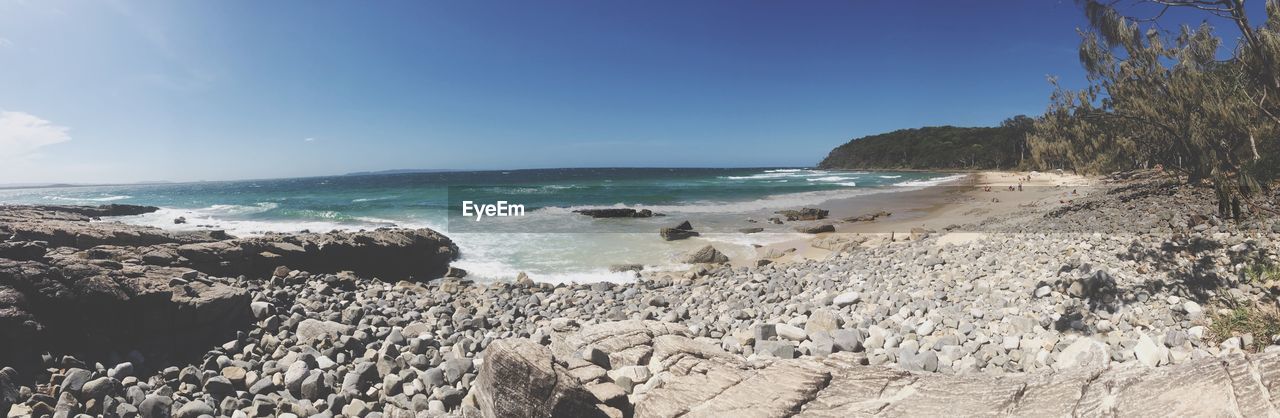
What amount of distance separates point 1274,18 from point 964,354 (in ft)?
17.0

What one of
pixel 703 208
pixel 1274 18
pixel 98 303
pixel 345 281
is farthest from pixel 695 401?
pixel 703 208

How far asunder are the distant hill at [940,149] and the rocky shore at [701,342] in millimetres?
82675

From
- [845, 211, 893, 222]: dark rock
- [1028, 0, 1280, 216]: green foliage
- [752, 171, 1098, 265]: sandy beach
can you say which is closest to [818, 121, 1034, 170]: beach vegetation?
[752, 171, 1098, 265]: sandy beach

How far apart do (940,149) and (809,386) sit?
446ft

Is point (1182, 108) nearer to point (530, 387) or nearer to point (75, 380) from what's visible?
point (530, 387)

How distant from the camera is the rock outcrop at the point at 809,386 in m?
2.65

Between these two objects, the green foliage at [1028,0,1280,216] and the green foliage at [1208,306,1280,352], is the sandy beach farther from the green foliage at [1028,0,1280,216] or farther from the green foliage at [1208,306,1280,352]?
the green foliage at [1208,306,1280,352]

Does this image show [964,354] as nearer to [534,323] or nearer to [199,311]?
[534,323]

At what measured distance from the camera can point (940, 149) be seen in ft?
391

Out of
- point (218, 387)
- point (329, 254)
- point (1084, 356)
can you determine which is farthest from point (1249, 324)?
point (329, 254)

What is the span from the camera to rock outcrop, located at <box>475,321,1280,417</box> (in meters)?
2.65

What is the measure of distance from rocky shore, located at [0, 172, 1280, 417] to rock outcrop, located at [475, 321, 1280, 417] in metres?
0.02

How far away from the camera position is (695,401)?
13.5 ft

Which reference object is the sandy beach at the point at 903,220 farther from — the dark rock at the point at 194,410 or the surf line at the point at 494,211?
the surf line at the point at 494,211
